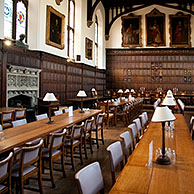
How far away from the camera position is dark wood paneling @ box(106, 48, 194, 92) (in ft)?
63.2

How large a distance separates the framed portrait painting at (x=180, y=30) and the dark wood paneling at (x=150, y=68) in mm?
673

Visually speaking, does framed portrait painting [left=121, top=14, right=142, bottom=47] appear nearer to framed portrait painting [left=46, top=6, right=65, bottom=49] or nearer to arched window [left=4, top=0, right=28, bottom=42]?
framed portrait painting [left=46, top=6, right=65, bottom=49]

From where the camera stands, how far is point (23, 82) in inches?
350

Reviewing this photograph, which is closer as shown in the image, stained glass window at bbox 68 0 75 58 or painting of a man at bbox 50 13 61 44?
painting of a man at bbox 50 13 61 44

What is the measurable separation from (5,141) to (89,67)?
13.5m

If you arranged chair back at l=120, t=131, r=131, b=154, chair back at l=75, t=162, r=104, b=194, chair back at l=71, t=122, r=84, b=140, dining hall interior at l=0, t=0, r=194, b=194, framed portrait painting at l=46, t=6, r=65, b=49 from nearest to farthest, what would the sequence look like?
chair back at l=75, t=162, r=104, b=194, dining hall interior at l=0, t=0, r=194, b=194, chair back at l=120, t=131, r=131, b=154, chair back at l=71, t=122, r=84, b=140, framed portrait painting at l=46, t=6, r=65, b=49

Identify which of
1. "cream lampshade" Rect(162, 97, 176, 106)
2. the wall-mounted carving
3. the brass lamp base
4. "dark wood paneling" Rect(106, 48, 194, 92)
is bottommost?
the brass lamp base

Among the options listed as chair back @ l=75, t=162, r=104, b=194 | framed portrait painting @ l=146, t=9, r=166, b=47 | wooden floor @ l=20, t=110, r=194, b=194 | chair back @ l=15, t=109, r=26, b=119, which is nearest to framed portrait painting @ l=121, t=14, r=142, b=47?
framed portrait painting @ l=146, t=9, r=166, b=47

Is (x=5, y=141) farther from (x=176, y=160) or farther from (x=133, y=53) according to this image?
(x=133, y=53)

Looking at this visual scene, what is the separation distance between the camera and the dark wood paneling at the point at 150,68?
1927cm

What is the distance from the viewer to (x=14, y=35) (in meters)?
9.05

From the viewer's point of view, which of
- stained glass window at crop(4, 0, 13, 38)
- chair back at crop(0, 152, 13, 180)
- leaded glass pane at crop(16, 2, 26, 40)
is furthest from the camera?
leaded glass pane at crop(16, 2, 26, 40)

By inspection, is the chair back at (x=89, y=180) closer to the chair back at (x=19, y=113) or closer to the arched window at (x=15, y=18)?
the chair back at (x=19, y=113)

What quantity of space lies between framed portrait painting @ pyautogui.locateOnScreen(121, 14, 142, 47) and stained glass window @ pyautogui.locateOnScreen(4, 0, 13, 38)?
42.4 feet
